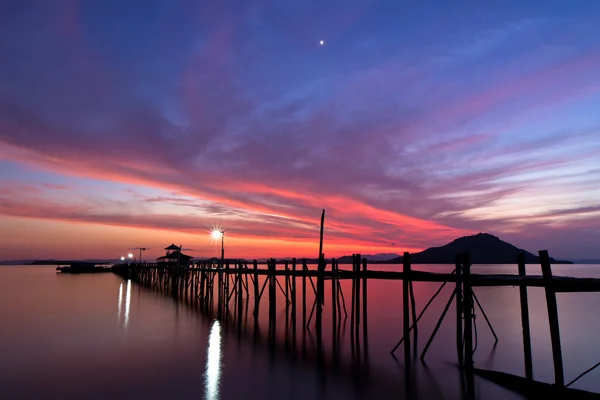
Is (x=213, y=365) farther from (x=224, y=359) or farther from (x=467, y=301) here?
(x=467, y=301)

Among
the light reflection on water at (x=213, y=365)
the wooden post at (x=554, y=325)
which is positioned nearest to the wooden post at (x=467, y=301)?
the wooden post at (x=554, y=325)

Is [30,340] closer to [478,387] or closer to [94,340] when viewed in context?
[94,340]

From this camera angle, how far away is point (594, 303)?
39500 mm

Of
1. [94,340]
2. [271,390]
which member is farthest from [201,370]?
[94,340]

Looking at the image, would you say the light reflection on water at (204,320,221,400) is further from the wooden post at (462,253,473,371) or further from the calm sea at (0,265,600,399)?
the wooden post at (462,253,473,371)

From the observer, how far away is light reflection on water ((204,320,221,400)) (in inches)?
449

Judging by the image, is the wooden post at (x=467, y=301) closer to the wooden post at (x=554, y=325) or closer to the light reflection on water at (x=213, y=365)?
the wooden post at (x=554, y=325)

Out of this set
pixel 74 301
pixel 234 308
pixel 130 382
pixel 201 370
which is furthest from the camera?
pixel 74 301

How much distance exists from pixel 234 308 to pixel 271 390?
1923cm

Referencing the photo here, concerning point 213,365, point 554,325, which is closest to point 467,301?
point 554,325

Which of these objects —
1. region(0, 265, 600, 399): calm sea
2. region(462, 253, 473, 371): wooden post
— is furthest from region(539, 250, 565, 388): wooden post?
region(462, 253, 473, 371): wooden post

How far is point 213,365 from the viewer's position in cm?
1425

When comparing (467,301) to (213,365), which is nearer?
(467,301)

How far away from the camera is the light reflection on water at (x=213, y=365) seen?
11.4 meters
